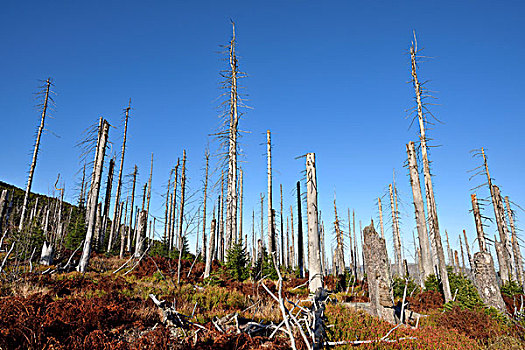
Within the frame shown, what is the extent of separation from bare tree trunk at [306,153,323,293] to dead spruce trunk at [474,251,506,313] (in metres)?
5.79

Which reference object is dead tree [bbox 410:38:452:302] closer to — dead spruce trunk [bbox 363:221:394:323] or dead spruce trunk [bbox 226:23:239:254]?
dead spruce trunk [bbox 363:221:394:323]

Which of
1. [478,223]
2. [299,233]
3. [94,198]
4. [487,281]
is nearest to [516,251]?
[478,223]

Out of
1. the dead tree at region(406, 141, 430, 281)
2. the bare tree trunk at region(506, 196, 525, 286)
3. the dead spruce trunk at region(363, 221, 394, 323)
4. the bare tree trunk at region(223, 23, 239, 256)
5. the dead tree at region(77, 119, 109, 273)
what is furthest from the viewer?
the bare tree trunk at region(506, 196, 525, 286)

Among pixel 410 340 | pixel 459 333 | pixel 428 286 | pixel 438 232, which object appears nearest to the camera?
pixel 410 340

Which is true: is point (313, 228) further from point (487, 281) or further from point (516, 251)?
point (516, 251)

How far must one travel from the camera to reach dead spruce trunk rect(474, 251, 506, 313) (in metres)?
10.3

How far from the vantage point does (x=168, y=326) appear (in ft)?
20.0

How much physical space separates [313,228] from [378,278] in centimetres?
328

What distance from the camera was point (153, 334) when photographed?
534 cm

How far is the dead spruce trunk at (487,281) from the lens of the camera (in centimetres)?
1032

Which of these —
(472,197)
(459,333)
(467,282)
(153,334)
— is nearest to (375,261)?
(459,333)

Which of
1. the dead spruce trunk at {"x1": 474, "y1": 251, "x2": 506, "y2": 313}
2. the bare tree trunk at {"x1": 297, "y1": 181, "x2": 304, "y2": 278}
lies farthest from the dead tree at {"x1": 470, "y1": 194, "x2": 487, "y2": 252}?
the bare tree trunk at {"x1": 297, "y1": 181, "x2": 304, "y2": 278}

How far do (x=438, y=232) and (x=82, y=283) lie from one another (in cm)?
1468

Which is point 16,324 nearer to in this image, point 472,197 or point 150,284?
point 150,284
